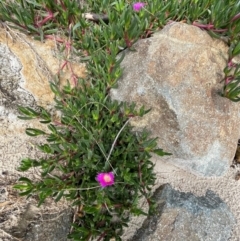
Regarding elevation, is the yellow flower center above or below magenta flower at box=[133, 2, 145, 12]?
below

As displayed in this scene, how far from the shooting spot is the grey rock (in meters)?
1.83

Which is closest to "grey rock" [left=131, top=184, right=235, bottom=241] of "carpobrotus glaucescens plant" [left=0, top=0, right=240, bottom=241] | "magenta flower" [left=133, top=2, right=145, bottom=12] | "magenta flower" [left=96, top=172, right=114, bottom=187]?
"carpobrotus glaucescens plant" [left=0, top=0, right=240, bottom=241]

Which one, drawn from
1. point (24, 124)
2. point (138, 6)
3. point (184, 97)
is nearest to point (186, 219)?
point (184, 97)

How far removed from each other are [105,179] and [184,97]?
65 cm

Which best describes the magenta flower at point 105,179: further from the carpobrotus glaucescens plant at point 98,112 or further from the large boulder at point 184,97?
the large boulder at point 184,97

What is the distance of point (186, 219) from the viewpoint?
1862 mm

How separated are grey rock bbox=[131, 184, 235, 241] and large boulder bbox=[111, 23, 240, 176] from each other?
0.17m

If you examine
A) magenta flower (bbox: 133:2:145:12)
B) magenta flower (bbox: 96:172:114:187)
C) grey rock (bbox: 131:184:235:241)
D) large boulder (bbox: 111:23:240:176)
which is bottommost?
grey rock (bbox: 131:184:235:241)

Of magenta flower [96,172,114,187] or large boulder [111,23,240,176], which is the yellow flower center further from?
large boulder [111,23,240,176]

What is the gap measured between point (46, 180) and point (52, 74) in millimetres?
682

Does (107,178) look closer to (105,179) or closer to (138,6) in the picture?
(105,179)

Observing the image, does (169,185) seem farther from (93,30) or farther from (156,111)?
(93,30)

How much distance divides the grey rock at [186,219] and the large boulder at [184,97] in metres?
0.17

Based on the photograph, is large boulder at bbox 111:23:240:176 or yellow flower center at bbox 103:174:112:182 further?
large boulder at bbox 111:23:240:176
